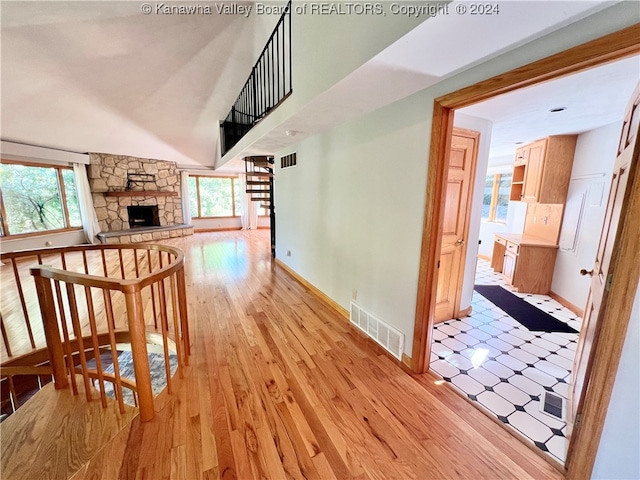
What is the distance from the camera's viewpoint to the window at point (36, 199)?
16.5ft

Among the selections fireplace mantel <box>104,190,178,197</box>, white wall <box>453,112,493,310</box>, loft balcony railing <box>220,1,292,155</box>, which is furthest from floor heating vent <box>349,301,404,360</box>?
fireplace mantel <box>104,190,178,197</box>

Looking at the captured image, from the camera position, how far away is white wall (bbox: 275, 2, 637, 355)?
55.3 inches

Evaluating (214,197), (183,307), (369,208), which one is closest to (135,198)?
(214,197)

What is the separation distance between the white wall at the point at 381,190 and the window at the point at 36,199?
5.98 meters

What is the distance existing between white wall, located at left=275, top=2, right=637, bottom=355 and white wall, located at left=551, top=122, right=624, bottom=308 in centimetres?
264

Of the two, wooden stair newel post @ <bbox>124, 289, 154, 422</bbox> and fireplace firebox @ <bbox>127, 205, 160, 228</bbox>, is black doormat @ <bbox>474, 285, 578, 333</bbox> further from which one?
fireplace firebox @ <bbox>127, 205, 160, 228</bbox>

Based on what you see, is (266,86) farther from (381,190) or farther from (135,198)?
(135,198)

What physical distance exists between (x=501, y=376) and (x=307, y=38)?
124 inches

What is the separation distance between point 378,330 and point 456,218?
1.45m

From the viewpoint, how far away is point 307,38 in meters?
1.99

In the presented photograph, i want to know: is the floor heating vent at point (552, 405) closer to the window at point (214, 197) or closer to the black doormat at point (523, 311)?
the black doormat at point (523, 311)

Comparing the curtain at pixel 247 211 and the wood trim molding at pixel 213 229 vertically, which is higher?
the curtain at pixel 247 211

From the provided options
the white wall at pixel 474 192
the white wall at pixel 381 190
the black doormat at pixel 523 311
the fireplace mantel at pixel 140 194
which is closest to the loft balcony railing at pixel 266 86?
the white wall at pixel 381 190

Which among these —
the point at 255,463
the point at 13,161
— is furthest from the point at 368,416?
the point at 13,161
